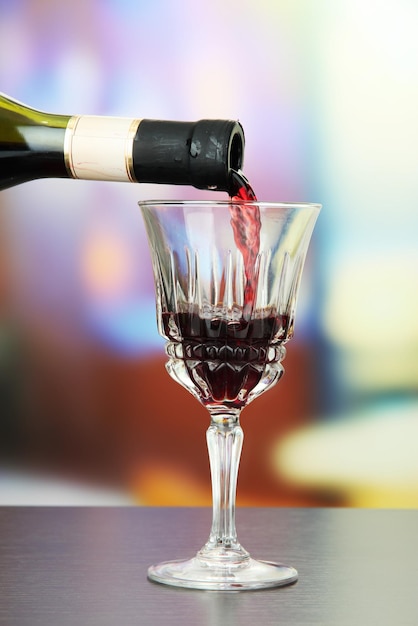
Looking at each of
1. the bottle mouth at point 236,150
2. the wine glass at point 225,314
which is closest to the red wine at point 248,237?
the wine glass at point 225,314

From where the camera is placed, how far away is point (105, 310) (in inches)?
71.4

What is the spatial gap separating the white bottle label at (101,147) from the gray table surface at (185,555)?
0.94ft

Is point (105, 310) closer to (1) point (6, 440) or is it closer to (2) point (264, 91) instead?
(1) point (6, 440)

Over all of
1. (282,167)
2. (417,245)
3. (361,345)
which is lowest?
(361,345)

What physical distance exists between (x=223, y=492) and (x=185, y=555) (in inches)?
3.9

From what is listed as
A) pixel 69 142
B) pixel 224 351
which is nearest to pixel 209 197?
pixel 69 142

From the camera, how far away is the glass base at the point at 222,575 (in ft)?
2.53

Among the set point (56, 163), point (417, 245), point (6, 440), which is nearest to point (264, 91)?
point (417, 245)

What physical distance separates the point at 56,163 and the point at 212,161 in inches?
6.2

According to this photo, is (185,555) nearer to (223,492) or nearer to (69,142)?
(223,492)

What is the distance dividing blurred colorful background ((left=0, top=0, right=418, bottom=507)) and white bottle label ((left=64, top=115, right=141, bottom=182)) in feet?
2.88

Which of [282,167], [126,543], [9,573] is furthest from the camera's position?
[282,167]

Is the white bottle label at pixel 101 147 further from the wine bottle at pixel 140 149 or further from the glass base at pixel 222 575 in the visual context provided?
the glass base at pixel 222 575

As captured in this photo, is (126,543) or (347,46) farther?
(347,46)
